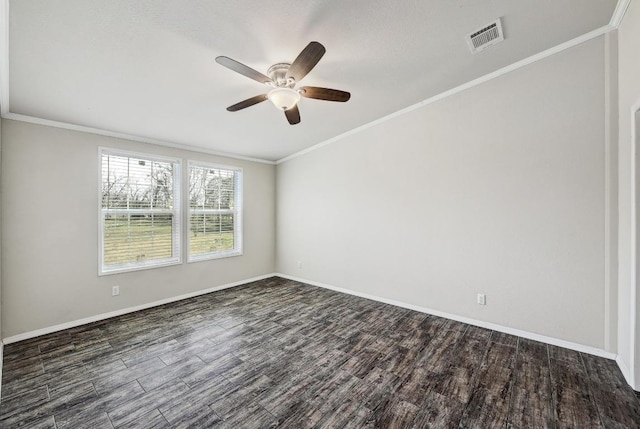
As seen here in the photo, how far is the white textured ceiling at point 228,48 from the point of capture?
1755mm

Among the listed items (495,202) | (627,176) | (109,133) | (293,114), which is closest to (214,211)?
(109,133)

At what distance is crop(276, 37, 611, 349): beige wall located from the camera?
253cm

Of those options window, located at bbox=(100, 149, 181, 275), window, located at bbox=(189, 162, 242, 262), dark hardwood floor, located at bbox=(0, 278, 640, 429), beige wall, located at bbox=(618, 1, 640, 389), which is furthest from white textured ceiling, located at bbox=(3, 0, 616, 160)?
dark hardwood floor, located at bbox=(0, 278, 640, 429)

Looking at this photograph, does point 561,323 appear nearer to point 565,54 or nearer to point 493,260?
point 493,260

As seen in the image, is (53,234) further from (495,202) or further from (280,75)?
(495,202)

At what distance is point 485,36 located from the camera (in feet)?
7.65

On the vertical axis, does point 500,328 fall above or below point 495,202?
below

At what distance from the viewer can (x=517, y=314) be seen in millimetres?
2867

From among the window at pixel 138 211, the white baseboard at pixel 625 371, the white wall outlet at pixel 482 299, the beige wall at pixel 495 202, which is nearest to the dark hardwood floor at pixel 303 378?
the white baseboard at pixel 625 371

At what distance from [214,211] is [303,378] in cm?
342

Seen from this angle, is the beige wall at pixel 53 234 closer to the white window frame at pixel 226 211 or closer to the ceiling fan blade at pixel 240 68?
the white window frame at pixel 226 211

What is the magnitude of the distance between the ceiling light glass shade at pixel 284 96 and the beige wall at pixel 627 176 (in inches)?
104

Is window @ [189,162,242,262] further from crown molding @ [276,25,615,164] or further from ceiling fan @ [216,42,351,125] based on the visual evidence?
ceiling fan @ [216,42,351,125]

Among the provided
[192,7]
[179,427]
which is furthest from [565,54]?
[179,427]
